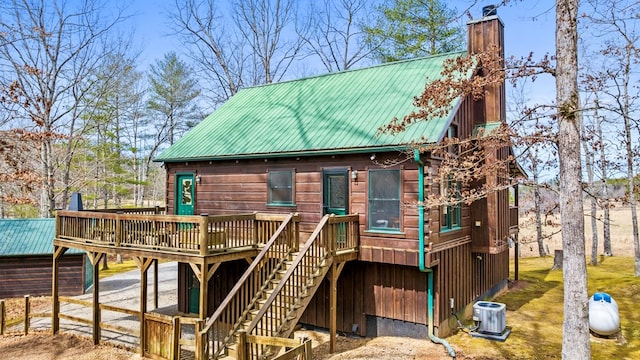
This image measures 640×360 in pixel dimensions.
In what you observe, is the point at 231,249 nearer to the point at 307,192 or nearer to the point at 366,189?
the point at 307,192

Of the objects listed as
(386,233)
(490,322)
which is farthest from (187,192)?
(490,322)

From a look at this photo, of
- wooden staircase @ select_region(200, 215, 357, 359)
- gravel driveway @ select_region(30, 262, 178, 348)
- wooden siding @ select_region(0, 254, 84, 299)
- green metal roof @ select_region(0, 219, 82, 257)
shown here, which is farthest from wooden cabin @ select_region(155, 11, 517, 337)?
green metal roof @ select_region(0, 219, 82, 257)

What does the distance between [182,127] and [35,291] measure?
18.0m

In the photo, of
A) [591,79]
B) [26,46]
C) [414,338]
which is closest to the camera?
[591,79]

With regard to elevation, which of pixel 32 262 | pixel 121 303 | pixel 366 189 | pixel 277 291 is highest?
pixel 366 189

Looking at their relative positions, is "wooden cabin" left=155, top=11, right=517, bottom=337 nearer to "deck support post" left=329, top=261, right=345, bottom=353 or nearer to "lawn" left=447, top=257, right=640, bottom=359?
"deck support post" left=329, top=261, right=345, bottom=353

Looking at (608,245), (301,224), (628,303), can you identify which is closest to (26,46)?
(301,224)

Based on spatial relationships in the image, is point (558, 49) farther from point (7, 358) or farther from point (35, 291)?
point (35, 291)

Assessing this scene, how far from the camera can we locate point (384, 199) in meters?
10.7

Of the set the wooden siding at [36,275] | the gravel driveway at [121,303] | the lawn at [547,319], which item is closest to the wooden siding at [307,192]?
the lawn at [547,319]

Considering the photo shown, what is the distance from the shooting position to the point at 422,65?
43.5ft

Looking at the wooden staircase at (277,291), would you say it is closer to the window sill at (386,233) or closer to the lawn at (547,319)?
the window sill at (386,233)

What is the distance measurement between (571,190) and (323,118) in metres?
7.16

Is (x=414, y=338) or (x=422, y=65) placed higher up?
A: (x=422, y=65)
